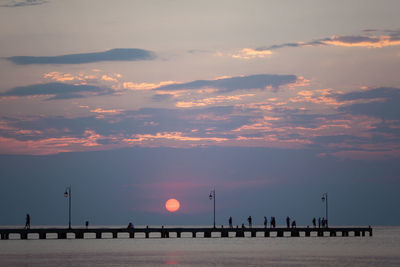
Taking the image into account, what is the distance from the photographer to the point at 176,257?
192ft

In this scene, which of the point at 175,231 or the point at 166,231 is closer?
the point at 175,231

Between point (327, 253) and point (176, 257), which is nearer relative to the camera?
point (176, 257)

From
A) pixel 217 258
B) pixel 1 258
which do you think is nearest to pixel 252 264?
pixel 217 258

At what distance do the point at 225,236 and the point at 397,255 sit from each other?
43641mm

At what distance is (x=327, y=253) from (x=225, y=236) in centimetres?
4103

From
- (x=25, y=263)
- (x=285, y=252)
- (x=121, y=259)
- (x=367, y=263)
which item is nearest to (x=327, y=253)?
(x=285, y=252)

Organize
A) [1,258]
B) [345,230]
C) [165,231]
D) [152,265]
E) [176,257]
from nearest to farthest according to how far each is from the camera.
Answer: [152,265]
[1,258]
[176,257]
[165,231]
[345,230]

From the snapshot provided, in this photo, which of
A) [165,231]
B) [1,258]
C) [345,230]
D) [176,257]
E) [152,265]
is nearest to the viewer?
[152,265]

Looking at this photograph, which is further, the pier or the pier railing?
the pier

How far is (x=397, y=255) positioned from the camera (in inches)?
2414

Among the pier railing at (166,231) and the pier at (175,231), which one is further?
the pier at (175,231)

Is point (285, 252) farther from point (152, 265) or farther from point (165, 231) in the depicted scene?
point (165, 231)

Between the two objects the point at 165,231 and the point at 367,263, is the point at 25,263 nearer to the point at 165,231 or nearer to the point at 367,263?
the point at 367,263

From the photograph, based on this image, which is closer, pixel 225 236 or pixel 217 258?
pixel 217 258
